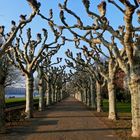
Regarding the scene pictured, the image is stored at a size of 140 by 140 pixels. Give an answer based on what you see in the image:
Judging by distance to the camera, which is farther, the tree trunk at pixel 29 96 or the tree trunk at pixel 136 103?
the tree trunk at pixel 29 96

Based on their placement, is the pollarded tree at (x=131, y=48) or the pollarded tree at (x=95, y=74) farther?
the pollarded tree at (x=95, y=74)

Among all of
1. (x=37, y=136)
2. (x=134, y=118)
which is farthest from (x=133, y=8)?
(x=37, y=136)

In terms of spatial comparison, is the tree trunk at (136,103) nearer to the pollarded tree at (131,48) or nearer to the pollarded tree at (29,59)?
the pollarded tree at (131,48)

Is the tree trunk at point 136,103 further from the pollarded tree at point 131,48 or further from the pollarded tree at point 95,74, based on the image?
the pollarded tree at point 95,74

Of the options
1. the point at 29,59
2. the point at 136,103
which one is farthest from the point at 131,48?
the point at 29,59

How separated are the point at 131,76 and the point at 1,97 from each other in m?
6.36

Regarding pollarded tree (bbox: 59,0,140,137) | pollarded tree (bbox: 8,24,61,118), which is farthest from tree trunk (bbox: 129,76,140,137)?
pollarded tree (bbox: 8,24,61,118)

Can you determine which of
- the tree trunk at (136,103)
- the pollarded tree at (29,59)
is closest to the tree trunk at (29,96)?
the pollarded tree at (29,59)

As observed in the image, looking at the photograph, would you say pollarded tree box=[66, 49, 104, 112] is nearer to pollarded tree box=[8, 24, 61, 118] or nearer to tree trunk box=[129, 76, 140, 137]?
pollarded tree box=[8, 24, 61, 118]

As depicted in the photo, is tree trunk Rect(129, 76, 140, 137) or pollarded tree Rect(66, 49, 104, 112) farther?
pollarded tree Rect(66, 49, 104, 112)

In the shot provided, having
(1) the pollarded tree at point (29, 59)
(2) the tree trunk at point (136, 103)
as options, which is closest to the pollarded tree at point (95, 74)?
(1) the pollarded tree at point (29, 59)

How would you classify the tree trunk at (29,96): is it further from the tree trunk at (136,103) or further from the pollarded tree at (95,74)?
the tree trunk at (136,103)

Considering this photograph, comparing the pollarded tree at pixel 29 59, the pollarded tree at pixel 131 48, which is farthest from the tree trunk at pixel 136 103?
the pollarded tree at pixel 29 59

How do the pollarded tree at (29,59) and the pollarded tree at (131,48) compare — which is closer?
the pollarded tree at (131,48)
